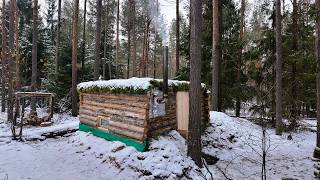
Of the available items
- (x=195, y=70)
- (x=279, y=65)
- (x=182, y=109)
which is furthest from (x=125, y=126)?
(x=279, y=65)

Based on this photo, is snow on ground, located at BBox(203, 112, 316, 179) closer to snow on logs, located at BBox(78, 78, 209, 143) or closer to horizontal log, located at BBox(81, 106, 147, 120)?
snow on logs, located at BBox(78, 78, 209, 143)

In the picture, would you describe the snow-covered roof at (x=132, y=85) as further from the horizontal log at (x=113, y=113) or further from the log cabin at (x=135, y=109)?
the horizontal log at (x=113, y=113)

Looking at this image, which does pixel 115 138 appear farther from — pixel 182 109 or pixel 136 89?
pixel 182 109

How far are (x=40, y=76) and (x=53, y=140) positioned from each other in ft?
56.4

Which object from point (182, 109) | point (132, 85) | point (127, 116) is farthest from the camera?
point (182, 109)

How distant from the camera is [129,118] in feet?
35.3

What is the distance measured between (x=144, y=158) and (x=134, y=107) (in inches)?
77.9

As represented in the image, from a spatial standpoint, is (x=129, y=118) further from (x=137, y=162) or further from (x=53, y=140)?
(x=53, y=140)

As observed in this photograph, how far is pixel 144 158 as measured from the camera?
956 centimetres

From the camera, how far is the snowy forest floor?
9.02m

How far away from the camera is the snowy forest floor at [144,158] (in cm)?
902

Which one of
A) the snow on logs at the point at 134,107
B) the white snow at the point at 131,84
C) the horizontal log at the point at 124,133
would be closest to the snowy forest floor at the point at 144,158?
the horizontal log at the point at 124,133

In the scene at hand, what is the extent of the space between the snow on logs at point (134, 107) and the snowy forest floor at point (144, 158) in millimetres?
526

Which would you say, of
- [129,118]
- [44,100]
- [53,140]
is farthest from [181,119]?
[44,100]
